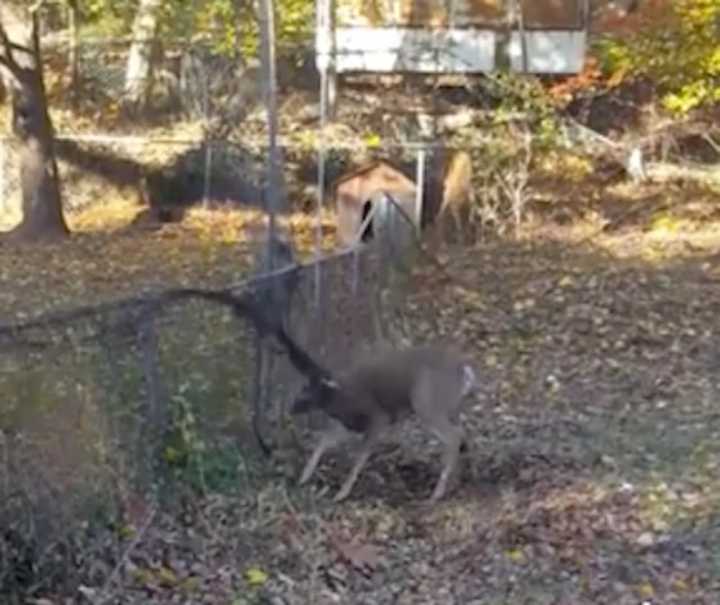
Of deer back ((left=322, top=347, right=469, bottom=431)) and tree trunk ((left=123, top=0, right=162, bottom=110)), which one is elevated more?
tree trunk ((left=123, top=0, right=162, bottom=110))

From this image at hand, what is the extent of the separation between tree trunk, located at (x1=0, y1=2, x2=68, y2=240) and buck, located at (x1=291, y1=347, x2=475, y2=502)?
37.2 feet

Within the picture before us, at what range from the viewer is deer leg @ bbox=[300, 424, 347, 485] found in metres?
7.44

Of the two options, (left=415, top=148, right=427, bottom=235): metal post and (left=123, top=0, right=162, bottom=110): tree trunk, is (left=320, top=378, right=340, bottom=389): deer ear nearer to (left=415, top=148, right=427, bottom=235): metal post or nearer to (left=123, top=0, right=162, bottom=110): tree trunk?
(left=415, top=148, right=427, bottom=235): metal post

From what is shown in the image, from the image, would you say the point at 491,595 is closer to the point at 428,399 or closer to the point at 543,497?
the point at 543,497

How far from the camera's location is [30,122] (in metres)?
18.8

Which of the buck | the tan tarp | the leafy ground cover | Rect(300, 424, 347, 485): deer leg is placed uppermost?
the tan tarp

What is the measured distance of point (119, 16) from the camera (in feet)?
76.1

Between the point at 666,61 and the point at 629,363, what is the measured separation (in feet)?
29.4

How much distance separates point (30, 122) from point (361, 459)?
1250cm

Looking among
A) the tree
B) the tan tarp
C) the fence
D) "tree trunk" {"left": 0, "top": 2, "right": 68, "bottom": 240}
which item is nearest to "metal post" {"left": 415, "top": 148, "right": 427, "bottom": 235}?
the tree

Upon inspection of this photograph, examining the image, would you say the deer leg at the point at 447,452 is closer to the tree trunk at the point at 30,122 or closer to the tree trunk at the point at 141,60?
the tree trunk at the point at 30,122

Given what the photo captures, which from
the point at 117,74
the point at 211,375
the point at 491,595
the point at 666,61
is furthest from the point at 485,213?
the point at 491,595

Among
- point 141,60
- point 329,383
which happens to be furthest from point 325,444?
point 141,60

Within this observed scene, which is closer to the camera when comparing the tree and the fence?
the fence
